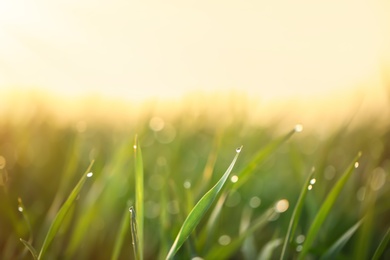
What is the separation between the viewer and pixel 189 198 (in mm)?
552

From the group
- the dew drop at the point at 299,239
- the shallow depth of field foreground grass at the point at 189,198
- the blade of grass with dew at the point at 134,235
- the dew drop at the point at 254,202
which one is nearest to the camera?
the blade of grass with dew at the point at 134,235

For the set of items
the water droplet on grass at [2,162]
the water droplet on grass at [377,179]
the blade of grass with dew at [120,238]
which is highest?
the water droplet on grass at [2,162]

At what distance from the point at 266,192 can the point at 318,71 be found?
1159 mm

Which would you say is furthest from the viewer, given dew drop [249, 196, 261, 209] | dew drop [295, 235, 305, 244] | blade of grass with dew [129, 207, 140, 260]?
dew drop [249, 196, 261, 209]

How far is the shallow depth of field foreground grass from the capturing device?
0.52 metres

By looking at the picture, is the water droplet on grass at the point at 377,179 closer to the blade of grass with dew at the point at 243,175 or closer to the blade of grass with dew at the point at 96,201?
the blade of grass with dew at the point at 243,175

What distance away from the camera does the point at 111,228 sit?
708mm

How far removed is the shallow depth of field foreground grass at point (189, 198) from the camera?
0.52 metres

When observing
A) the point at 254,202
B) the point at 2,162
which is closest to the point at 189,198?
the point at 254,202

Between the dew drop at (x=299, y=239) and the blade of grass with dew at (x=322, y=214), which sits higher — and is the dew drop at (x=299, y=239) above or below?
below

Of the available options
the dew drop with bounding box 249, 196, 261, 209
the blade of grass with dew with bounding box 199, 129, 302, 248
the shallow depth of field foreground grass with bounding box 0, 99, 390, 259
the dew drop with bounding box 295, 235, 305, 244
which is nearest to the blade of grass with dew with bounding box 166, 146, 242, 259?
the shallow depth of field foreground grass with bounding box 0, 99, 390, 259

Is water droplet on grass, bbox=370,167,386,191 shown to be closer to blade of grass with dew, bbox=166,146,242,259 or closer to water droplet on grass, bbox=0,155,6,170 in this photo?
blade of grass with dew, bbox=166,146,242,259

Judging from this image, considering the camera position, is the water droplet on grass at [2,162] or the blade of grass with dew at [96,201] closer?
the blade of grass with dew at [96,201]

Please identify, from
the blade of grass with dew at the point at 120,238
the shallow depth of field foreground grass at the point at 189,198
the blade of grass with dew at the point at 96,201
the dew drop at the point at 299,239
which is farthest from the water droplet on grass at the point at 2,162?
the dew drop at the point at 299,239
